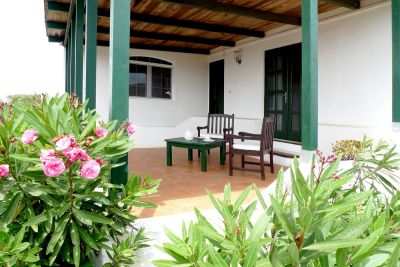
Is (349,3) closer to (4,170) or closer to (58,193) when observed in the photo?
(58,193)

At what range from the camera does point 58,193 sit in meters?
1.93

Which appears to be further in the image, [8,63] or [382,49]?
[8,63]

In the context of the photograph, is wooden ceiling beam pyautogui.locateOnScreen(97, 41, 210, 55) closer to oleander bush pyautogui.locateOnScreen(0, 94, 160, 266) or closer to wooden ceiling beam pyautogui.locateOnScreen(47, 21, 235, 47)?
wooden ceiling beam pyautogui.locateOnScreen(47, 21, 235, 47)

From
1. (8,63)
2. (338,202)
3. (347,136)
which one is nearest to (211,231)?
(338,202)

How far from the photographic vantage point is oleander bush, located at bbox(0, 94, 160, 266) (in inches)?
70.7

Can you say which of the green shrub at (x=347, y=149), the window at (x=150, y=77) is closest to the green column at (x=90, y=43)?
the green shrub at (x=347, y=149)

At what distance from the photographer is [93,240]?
198cm

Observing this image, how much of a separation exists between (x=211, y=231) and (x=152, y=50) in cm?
872

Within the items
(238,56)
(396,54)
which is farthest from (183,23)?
(396,54)

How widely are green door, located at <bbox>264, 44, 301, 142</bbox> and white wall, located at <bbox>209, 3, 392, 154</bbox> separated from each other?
0.36 metres

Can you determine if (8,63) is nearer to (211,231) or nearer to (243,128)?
(243,128)

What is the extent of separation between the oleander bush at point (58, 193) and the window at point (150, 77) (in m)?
7.16

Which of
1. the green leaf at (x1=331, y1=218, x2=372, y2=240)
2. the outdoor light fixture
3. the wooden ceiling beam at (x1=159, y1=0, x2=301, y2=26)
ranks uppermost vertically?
the wooden ceiling beam at (x1=159, y1=0, x2=301, y2=26)

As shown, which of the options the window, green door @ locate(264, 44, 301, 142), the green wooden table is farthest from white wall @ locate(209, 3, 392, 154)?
the window
